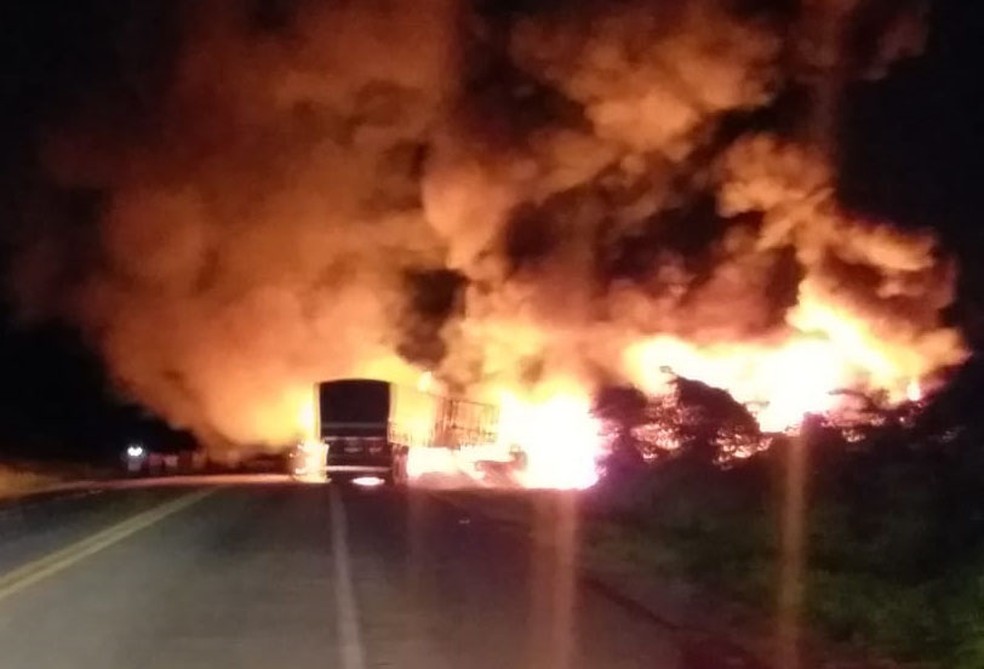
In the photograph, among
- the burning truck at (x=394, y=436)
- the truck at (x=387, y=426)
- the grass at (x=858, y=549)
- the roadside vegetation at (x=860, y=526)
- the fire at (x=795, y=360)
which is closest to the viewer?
the grass at (x=858, y=549)

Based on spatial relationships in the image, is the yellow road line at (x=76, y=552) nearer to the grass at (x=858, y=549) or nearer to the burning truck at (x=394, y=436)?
the grass at (x=858, y=549)

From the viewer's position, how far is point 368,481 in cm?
5031

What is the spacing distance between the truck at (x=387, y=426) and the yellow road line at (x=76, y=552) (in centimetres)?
1494

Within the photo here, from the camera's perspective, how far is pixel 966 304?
41656mm

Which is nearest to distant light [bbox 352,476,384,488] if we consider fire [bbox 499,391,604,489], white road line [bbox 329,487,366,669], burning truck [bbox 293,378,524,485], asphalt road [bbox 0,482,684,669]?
burning truck [bbox 293,378,524,485]

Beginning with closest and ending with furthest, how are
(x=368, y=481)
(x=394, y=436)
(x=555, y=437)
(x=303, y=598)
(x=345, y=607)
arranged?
(x=345, y=607)
(x=303, y=598)
(x=555, y=437)
(x=368, y=481)
(x=394, y=436)

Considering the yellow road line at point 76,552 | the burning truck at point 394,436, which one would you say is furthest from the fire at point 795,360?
the yellow road line at point 76,552

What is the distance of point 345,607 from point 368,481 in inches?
1325

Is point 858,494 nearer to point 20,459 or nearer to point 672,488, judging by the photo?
point 672,488

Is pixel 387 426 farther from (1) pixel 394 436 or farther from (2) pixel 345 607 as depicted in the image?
(2) pixel 345 607

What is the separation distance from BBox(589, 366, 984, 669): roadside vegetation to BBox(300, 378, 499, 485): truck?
22.9m

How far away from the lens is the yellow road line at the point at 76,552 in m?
19.4

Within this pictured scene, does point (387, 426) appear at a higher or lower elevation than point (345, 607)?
higher

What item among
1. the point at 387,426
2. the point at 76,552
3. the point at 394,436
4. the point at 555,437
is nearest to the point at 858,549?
the point at 76,552
